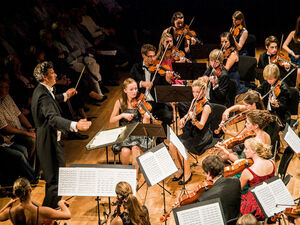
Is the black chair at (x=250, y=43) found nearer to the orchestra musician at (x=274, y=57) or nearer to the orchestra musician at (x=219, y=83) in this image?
the orchestra musician at (x=274, y=57)

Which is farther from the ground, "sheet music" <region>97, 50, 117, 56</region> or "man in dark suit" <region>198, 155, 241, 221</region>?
"man in dark suit" <region>198, 155, 241, 221</region>

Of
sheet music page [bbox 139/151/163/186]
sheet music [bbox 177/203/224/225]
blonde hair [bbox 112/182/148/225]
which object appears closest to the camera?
sheet music [bbox 177/203/224/225]

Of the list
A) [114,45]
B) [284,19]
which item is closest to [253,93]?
[114,45]

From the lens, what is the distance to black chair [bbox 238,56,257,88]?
6090mm

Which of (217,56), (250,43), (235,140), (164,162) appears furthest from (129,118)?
(250,43)

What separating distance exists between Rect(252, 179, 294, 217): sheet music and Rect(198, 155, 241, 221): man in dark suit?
0.22 meters

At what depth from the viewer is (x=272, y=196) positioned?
3.16 metres

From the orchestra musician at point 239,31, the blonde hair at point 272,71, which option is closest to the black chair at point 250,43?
the orchestra musician at point 239,31

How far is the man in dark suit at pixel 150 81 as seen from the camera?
5328 mm

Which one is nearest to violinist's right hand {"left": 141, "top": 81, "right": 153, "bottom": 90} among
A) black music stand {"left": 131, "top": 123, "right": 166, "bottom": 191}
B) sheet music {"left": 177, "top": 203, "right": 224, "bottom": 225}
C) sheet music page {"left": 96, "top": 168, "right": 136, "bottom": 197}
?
black music stand {"left": 131, "top": 123, "right": 166, "bottom": 191}

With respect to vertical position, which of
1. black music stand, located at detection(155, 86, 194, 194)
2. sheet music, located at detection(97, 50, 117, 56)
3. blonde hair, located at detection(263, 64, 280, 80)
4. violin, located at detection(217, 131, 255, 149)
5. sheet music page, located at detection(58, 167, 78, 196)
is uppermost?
blonde hair, located at detection(263, 64, 280, 80)

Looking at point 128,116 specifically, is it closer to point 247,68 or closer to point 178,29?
point 247,68

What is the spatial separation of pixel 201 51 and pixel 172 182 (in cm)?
255

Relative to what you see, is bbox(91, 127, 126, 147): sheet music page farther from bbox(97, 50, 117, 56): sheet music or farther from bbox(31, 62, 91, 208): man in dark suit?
bbox(97, 50, 117, 56): sheet music
